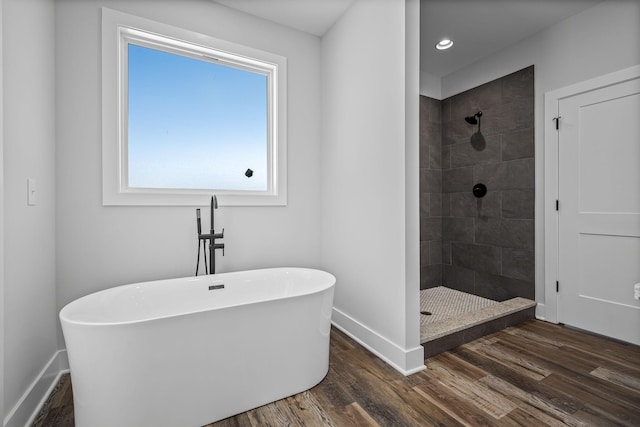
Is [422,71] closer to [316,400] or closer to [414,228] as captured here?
[414,228]

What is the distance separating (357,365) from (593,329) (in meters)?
2.02

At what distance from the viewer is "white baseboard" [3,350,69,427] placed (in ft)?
4.33

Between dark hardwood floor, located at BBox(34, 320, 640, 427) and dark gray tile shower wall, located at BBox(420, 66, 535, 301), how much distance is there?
962mm

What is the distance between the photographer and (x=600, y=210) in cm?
236

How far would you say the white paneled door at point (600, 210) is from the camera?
7.24 ft

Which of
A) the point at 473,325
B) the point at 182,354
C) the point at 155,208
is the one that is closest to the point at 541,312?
the point at 473,325

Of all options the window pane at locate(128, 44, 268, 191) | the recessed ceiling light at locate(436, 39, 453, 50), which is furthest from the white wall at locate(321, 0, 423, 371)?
the recessed ceiling light at locate(436, 39, 453, 50)

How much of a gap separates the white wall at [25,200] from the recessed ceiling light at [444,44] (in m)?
3.03

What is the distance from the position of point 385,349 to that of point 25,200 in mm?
2200

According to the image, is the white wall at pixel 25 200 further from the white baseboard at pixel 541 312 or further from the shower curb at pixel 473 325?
the white baseboard at pixel 541 312

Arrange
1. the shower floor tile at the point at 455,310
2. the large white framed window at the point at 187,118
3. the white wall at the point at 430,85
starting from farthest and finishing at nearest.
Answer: the white wall at the point at 430,85, the shower floor tile at the point at 455,310, the large white framed window at the point at 187,118

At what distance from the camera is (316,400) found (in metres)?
1.61

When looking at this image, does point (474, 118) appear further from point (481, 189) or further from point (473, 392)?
point (473, 392)

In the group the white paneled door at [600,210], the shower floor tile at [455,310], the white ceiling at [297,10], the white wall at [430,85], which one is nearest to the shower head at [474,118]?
the white wall at [430,85]
